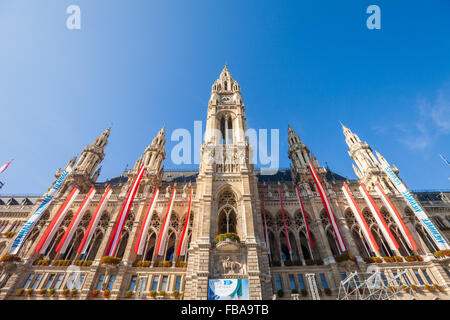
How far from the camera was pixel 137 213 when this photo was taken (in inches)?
1168

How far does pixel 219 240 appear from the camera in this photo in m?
22.2

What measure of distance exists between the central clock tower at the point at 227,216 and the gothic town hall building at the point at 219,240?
0.13m

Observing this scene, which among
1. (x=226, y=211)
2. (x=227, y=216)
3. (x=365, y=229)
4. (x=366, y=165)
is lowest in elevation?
(x=365, y=229)

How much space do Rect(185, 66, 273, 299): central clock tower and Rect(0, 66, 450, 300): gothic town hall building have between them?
0.41 feet

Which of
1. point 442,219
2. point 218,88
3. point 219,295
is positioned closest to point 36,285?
point 219,295

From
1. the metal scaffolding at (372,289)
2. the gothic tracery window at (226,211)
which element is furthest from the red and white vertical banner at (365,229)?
the gothic tracery window at (226,211)

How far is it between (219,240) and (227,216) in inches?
182

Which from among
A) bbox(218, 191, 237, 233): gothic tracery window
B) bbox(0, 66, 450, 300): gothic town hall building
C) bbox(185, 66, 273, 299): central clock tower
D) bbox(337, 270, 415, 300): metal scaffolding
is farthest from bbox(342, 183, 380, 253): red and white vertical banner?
bbox(218, 191, 237, 233): gothic tracery window

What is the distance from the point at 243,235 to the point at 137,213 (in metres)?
15.5

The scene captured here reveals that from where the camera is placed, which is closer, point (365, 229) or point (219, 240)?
point (219, 240)

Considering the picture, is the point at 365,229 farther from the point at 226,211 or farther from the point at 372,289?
the point at 226,211

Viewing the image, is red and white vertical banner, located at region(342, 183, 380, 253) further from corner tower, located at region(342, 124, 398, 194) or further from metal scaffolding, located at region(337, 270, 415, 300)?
corner tower, located at region(342, 124, 398, 194)

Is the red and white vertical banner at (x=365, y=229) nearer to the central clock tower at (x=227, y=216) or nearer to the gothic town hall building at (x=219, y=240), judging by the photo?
the gothic town hall building at (x=219, y=240)

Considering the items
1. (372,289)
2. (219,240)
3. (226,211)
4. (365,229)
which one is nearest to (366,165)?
(365,229)
